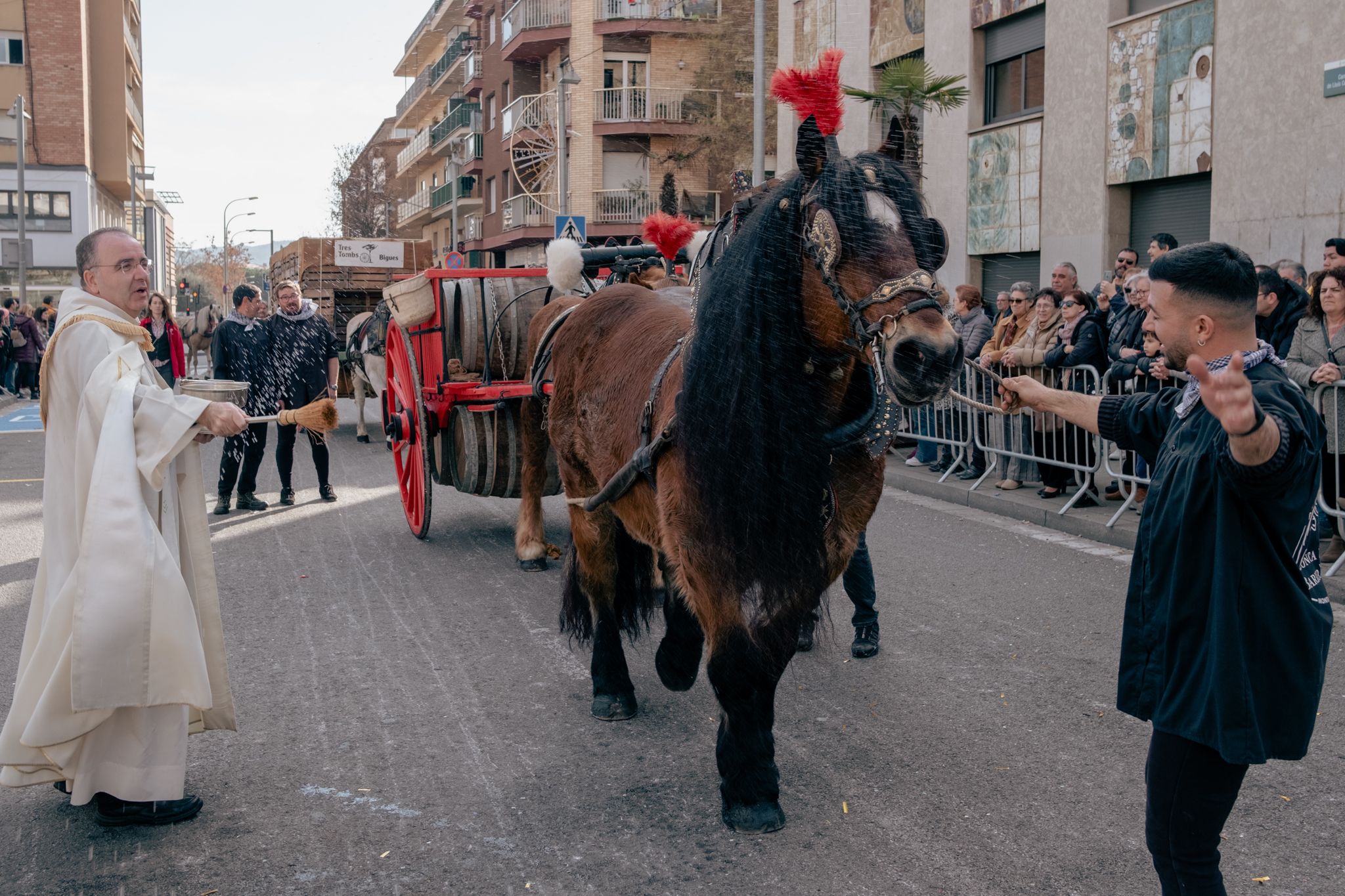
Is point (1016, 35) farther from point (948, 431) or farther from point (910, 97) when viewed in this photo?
point (948, 431)

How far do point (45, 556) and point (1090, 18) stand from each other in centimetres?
1412

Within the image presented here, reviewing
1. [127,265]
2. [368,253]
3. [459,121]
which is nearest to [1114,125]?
[127,265]

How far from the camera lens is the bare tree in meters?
56.8

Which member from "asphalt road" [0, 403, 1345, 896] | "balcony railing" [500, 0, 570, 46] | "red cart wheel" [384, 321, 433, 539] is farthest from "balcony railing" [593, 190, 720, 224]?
"asphalt road" [0, 403, 1345, 896]

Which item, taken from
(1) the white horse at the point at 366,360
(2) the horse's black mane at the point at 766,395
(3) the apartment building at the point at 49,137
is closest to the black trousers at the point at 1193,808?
(2) the horse's black mane at the point at 766,395

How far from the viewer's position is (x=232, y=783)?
4.09 m

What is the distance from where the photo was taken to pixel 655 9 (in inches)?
1517

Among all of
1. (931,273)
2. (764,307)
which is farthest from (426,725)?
(931,273)

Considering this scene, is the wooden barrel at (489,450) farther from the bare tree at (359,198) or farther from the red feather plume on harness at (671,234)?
the bare tree at (359,198)

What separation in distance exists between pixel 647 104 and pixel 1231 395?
125ft

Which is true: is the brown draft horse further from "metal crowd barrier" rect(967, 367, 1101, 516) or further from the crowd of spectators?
"metal crowd barrier" rect(967, 367, 1101, 516)

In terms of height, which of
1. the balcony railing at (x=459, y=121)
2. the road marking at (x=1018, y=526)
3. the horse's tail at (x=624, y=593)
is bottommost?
the road marking at (x=1018, y=526)

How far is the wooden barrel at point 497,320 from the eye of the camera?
321 inches

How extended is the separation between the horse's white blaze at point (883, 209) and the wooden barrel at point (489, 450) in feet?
15.7
